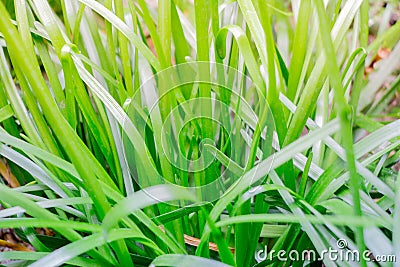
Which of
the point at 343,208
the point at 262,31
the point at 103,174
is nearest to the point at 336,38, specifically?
the point at 262,31

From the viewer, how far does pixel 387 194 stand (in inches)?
20.1

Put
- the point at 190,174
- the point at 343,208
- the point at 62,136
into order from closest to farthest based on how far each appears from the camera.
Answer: the point at 62,136 → the point at 343,208 → the point at 190,174

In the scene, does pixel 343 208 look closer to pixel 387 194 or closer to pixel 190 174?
pixel 387 194

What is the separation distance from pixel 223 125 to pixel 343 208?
0.21 meters

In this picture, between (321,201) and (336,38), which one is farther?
(336,38)

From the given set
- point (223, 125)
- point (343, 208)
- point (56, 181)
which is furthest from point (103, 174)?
point (343, 208)

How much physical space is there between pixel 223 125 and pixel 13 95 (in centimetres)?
30

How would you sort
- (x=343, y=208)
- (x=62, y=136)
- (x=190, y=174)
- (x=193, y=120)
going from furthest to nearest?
(x=190, y=174)
(x=193, y=120)
(x=343, y=208)
(x=62, y=136)

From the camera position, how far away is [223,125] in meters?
0.64

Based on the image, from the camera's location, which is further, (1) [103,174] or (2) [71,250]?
(1) [103,174]

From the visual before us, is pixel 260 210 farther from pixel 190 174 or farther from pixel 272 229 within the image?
pixel 190 174

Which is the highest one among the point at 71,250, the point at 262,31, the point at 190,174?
the point at 262,31

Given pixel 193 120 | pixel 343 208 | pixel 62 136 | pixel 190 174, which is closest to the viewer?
pixel 62 136

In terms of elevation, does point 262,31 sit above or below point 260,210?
above
